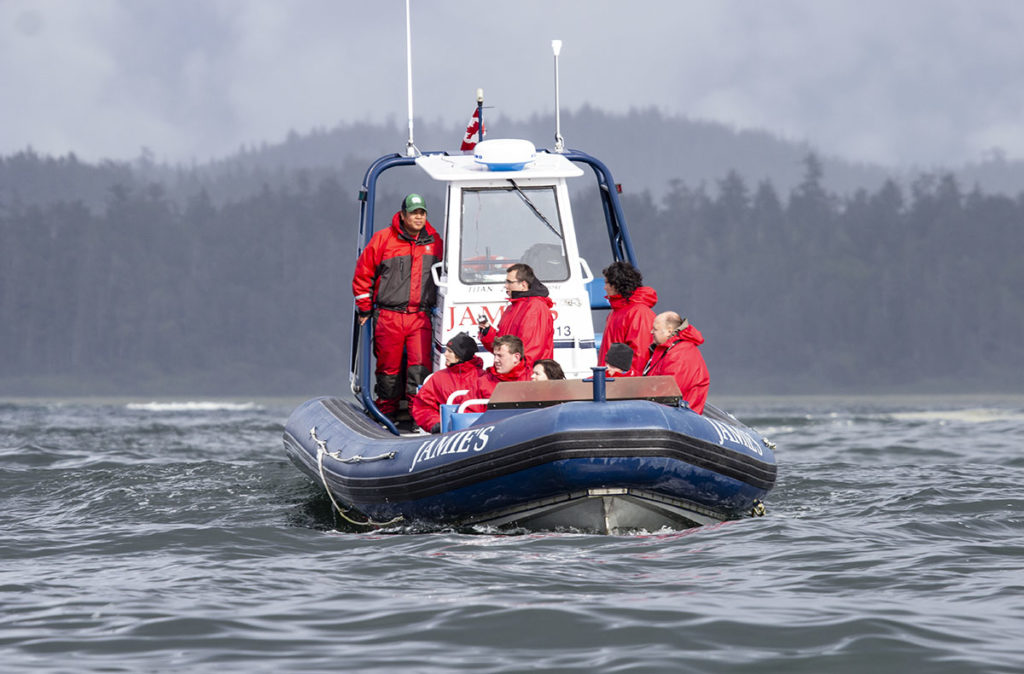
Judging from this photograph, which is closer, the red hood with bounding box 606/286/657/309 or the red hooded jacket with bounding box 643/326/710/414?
the red hooded jacket with bounding box 643/326/710/414

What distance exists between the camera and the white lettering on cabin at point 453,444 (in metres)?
6.77

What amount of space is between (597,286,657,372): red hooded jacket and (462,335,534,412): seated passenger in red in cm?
82

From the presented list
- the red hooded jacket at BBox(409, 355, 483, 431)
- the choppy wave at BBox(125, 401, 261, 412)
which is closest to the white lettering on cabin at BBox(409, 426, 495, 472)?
the red hooded jacket at BBox(409, 355, 483, 431)

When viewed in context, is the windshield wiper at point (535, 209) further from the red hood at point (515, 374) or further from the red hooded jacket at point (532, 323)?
the red hood at point (515, 374)

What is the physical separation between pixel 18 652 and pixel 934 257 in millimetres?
77381

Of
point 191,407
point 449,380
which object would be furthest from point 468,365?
point 191,407

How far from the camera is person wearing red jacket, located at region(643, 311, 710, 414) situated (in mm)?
7527

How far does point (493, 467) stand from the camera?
21.8 ft

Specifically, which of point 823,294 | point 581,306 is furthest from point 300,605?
point 823,294

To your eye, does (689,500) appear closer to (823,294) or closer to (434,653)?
(434,653)

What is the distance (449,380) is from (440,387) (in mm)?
69

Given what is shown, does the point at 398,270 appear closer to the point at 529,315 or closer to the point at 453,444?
the point at 529,315

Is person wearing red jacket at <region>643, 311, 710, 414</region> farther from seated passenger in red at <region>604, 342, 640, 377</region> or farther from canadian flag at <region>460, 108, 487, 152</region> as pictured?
canadian flag at <region>460, 108, 487, 152</region>

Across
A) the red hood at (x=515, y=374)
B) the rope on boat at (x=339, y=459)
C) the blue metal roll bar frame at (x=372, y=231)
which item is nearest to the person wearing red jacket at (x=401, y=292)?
the blue metal roll bar frame at (x=372, y=231)
